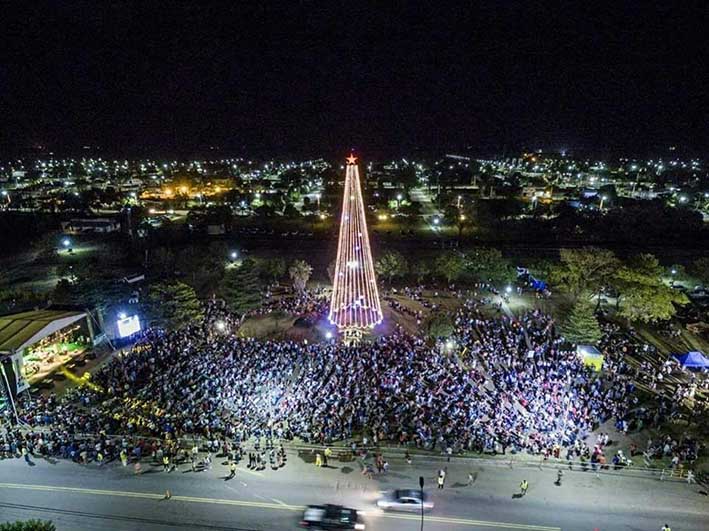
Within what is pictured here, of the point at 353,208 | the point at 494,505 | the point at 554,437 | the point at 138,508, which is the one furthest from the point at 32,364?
the point at 554,437

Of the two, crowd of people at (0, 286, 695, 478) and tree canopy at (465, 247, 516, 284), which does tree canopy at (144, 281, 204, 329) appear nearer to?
crowd of people at (0, 286, 695, 478)

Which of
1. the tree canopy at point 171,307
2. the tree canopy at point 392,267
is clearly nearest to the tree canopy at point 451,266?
the tree canopy at point 392,267

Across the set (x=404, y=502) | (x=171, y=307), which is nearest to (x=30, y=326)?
(x=171, y=307)

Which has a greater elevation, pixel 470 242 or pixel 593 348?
pixel 470 242

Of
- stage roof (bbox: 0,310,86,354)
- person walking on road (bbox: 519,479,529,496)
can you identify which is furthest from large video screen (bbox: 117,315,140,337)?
person walking on road (bbox: 519,479,529,496)

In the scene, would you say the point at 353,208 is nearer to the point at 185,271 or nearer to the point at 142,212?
the point at 185,271
